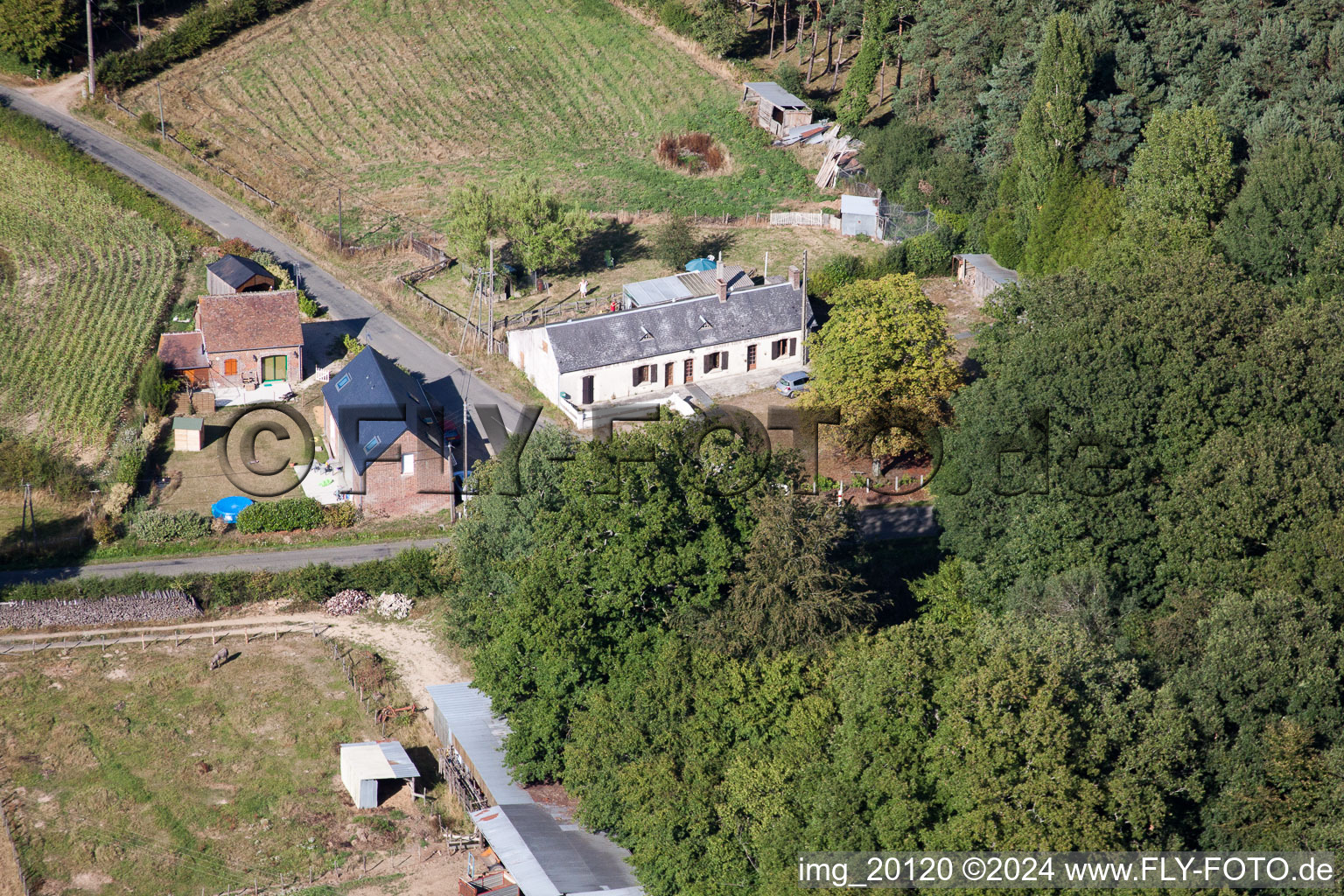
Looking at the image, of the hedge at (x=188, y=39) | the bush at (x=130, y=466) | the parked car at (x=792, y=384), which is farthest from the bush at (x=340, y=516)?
the hedge at (x=188, y=39)

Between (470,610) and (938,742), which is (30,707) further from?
(938,742)

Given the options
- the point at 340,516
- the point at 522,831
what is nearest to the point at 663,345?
the point at 340,516

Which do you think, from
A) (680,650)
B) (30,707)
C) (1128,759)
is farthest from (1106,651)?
(30,707)

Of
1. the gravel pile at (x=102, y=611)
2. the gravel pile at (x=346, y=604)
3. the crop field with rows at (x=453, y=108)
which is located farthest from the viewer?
the crop field with rows at (x=453, y=108)

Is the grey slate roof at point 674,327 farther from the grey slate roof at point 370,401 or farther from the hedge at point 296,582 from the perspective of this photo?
the hedge at point 296,582

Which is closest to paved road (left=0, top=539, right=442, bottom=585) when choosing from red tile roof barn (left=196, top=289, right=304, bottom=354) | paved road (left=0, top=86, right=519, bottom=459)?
paved road (left=0, top=86, right=519, bottom=459)

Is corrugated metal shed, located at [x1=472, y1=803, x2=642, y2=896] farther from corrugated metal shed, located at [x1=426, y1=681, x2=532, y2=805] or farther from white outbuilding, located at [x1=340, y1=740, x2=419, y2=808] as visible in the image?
white outbuilding, located at [x1=340, y1=740, x2=419, y2=808]
